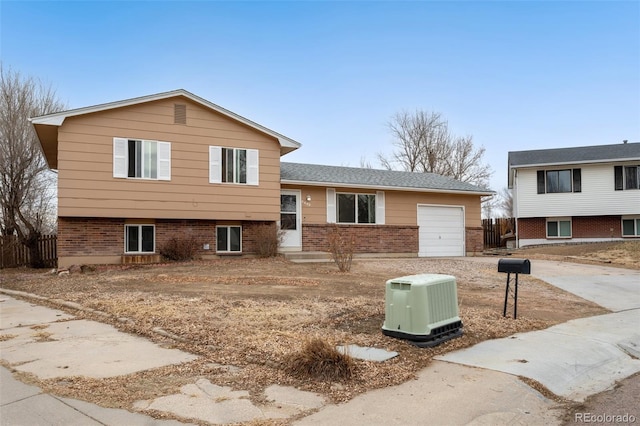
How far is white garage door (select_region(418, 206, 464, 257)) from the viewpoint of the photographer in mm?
21152

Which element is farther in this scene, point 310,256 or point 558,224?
point 558,224

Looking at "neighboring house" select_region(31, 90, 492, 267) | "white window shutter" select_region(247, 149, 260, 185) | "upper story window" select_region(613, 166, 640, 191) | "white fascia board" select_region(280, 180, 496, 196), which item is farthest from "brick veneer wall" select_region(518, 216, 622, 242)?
"white window shutter" select_region(247, 149, 260, 185)

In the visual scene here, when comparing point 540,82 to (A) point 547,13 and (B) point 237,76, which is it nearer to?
(A) point 547,13

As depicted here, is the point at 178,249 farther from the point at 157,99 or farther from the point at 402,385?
the point at 402,385

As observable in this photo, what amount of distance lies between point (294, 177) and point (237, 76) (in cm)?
435

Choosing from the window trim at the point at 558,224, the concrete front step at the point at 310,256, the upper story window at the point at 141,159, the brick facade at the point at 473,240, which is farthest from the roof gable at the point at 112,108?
the window trim at the point at 558,224

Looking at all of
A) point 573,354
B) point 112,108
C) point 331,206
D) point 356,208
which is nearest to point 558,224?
point 356,208

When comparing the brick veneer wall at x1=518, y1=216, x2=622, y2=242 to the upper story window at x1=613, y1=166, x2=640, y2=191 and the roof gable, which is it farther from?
the roof gable

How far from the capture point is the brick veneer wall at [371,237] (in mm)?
18609

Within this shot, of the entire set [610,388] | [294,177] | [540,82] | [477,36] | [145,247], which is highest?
[477,36]

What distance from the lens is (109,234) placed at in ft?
50.6

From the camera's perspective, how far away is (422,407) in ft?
13.2

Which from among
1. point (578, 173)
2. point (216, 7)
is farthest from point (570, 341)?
point (578, 173)

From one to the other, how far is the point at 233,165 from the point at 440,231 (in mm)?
10046
